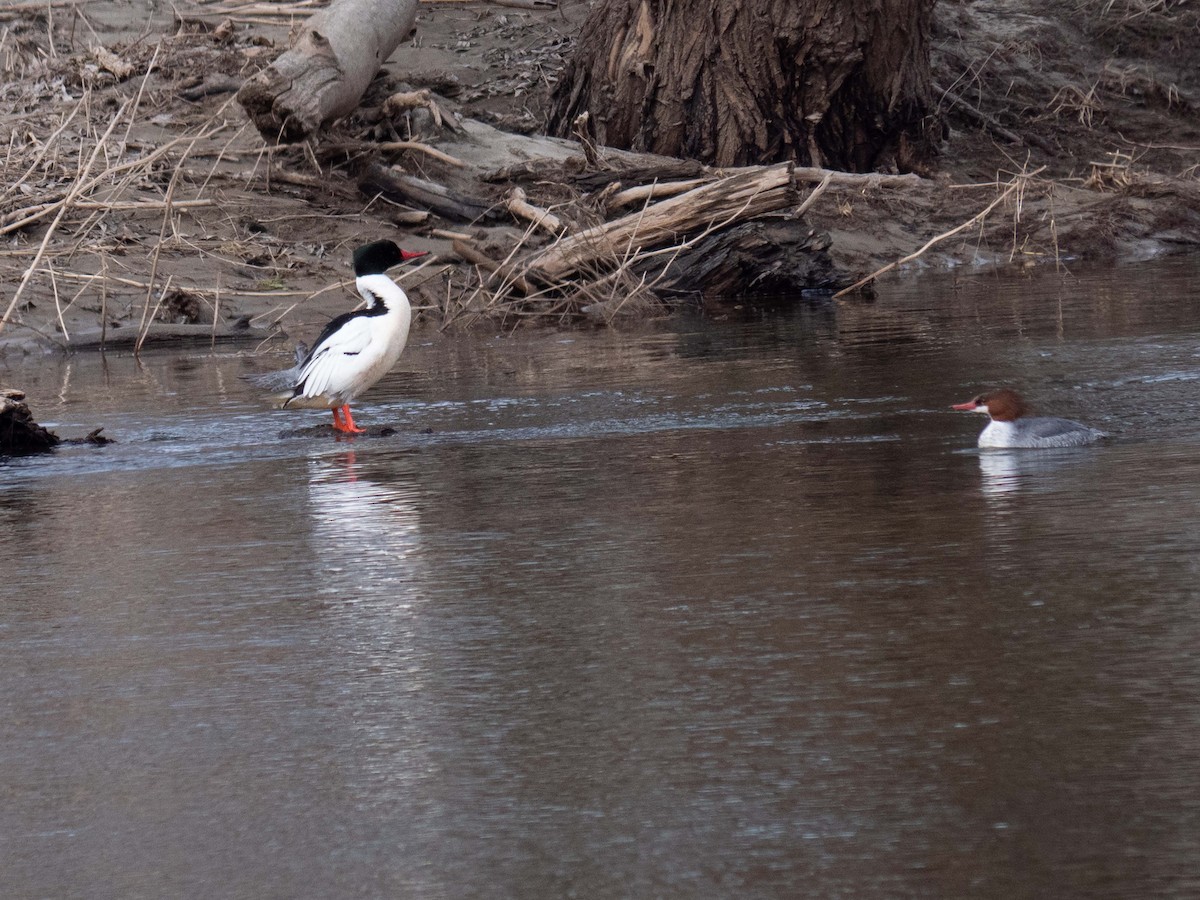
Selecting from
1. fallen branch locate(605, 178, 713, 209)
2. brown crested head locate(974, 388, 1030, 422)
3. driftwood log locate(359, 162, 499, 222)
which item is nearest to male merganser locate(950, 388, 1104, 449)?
→ brown crested head locate(974, 388, 1030, 422)

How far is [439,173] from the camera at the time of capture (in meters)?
16.7

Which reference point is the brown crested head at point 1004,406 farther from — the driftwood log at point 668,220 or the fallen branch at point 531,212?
the fallen branch at point 531,212

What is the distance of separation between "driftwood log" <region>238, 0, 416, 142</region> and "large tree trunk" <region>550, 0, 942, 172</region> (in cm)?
282

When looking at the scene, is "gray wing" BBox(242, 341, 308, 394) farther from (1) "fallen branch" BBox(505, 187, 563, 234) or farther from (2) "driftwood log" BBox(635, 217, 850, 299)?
(2) "driftwood log" BBox(635, 217, 850, 299)

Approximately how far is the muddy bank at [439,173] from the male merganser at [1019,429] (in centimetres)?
604

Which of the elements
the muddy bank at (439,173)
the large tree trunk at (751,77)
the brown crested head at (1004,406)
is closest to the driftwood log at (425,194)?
the muddy bank at (439,173)

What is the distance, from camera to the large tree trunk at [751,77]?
58.2 ft

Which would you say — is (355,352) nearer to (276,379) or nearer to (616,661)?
(276,379)

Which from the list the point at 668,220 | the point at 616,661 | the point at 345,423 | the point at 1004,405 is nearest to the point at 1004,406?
the point at 1004,405

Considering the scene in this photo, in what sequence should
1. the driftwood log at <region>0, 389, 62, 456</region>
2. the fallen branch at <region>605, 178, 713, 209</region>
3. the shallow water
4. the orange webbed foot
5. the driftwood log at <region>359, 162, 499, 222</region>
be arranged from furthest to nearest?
the driftwood log at <region>359, 162, 499, 222</region>, the fallen branch at <region>605, 178, 713, 209</region>, the orange webbed foot, the driftwood log at <region>0, 389, 62, 456</region>, the shallow water

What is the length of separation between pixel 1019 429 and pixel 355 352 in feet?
11.2

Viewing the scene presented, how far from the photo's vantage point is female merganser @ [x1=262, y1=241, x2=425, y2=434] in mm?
8484

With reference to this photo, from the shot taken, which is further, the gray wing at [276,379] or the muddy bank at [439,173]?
the muddy bank at [439,173]

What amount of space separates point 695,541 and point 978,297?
8.99 m
